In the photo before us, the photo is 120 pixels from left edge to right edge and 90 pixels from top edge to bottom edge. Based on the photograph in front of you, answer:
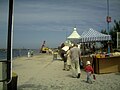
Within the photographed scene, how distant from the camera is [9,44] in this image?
20.1 feet

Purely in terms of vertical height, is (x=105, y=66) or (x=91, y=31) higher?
(x=91, y=31)

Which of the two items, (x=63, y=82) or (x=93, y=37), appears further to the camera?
(x=93, y=37)

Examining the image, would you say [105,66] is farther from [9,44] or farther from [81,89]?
[9,44]

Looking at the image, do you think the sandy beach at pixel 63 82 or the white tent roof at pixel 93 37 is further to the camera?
the white tent roof at pixel 93 37

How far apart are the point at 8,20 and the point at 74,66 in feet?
26.4

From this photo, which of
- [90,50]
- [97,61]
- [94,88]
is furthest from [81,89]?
[90,50]

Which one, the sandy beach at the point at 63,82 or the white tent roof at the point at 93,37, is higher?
the white tent roof at the point at 93,37

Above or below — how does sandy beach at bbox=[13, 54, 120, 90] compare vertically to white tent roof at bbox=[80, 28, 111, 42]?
below

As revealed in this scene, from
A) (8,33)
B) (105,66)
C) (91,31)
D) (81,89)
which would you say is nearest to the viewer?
(8,33)

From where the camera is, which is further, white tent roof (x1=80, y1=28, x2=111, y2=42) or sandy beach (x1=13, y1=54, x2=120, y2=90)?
white tent roof (x1=80, y1=28, x2=111, y2=42)

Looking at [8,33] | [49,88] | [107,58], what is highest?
[8,33]

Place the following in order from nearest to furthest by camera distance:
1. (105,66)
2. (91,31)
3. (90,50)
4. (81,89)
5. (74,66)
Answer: (81,89)
(74,66)
(105,66)
(91,31)
(90,50)

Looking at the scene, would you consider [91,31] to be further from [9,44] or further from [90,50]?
[9,44]

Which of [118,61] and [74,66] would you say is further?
[118,61]
